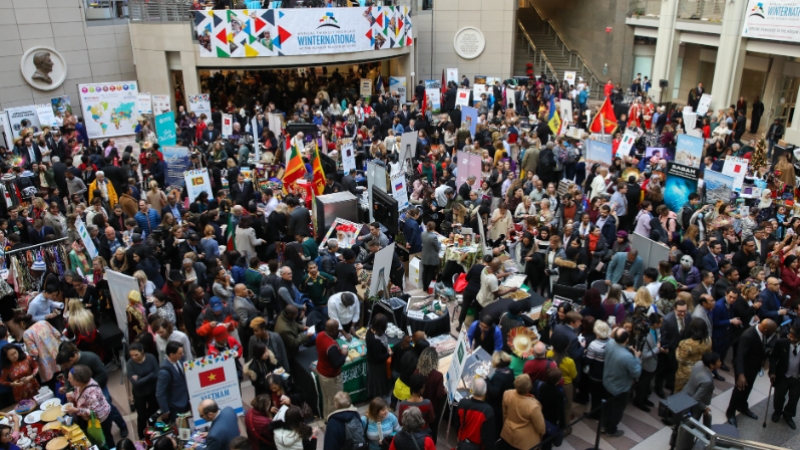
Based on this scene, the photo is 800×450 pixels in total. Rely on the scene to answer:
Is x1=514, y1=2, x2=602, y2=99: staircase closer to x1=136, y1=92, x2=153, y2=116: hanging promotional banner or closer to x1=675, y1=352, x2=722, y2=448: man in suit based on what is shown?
x1=136, y1=92, x2=153, y2=116: hanging promotional banner

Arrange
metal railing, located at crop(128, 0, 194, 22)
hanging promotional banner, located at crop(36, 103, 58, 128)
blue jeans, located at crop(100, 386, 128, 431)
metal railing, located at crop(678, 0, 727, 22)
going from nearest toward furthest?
blue jeans, located at crop(100, 386, 128, 431) → hanging promotional banner, located at crop(36, 103, 58, 128) → metal railing, located at crop(128, 0, 194, 22) → metal railing, located at crop(678, 0, 727, 22)

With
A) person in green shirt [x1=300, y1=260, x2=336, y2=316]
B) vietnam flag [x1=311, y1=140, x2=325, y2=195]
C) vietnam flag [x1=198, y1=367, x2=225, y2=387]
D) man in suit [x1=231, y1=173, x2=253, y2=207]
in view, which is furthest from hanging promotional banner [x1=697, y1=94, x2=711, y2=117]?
vietnam flag [x1=198, y1=367, x2=225, y2=387]

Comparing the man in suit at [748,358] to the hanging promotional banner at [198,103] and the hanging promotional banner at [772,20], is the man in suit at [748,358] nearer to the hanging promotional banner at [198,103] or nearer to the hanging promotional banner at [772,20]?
the hanging promotional banner at [772,20]

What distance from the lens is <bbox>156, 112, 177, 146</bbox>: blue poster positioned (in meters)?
17.4

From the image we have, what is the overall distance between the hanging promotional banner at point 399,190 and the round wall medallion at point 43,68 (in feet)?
47.8

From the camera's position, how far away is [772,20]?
65.5ft

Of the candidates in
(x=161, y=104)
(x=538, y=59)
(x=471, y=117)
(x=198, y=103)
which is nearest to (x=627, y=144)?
(x=471, y=117)

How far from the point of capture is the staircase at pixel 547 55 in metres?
32.3

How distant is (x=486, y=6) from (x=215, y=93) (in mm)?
13080

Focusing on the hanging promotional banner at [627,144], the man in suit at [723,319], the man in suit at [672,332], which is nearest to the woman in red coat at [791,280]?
the man in suit at [723,319]

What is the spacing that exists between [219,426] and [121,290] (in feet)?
11.6

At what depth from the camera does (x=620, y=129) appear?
19.4 m

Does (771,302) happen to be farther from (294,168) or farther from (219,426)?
(294,168)

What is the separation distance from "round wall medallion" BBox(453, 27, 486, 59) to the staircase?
15.5ft
